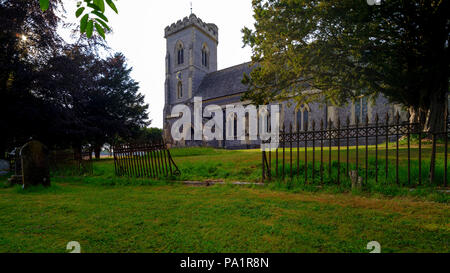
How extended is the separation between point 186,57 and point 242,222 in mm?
32717

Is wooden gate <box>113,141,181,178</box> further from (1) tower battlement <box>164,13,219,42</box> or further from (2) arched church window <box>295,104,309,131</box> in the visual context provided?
(1) tower battlement <box>164,13,219,42</box>

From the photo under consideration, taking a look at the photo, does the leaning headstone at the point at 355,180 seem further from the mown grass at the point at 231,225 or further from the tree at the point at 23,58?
the tree at the point at 23,58

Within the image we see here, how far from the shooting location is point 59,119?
1223 centimetres

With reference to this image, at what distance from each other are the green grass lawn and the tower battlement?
32215mm

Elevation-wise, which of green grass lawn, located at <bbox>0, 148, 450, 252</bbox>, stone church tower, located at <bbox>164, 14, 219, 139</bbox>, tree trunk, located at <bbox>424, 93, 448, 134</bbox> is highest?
stone church tower, located at <bbox>164, 14, 219, 139</bbox>

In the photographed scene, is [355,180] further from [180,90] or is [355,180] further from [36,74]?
[180,90]

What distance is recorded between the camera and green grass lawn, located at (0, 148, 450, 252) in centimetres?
209

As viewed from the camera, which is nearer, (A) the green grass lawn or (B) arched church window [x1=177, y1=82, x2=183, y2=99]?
(A) the green grass lawn

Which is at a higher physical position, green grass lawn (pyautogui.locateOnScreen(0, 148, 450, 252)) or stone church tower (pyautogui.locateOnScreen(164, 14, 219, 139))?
stone church tower (pyautogui.locateOnScreen(164, 14, 219, 139))

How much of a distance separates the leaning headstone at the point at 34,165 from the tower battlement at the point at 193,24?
2966 centimetres

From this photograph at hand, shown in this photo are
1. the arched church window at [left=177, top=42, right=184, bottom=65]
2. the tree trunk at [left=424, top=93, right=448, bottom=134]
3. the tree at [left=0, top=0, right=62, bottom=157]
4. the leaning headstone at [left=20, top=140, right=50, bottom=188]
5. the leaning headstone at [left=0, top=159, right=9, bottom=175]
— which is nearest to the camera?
the leaning headstone at [left=20, top=140, right=50, bottom=188]

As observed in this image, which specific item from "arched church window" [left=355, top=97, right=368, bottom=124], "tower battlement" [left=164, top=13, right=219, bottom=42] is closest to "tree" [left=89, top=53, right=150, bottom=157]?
"tower battlement" [left=164, top=13, right=219, bottom=42]
